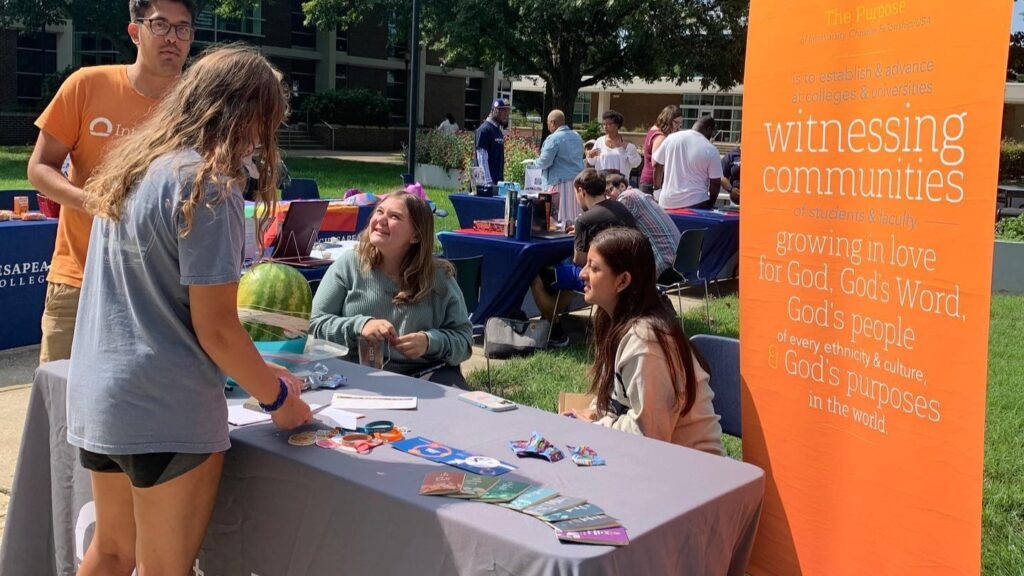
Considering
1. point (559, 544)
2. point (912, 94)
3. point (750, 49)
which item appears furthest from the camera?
point (750, 49)

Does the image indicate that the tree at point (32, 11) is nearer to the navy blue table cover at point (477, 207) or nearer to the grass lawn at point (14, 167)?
the grass lawn at point (14, 167)

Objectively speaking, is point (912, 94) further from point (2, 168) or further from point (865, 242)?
point (2, 168)

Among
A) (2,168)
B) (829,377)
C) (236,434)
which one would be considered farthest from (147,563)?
(2,168)

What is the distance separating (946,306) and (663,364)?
2.80 feet

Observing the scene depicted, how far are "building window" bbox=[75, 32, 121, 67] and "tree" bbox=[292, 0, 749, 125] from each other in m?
13.0

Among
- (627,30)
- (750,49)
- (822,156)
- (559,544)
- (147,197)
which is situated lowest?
(559,544)

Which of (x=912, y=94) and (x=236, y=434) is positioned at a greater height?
(x=912, y=94)

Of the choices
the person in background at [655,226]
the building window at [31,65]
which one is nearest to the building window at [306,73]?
the building window at [31,65]

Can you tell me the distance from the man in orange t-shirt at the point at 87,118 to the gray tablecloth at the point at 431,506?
21.9 inches

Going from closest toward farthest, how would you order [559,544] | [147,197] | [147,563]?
[559,544]
[147,197]
[147,563]

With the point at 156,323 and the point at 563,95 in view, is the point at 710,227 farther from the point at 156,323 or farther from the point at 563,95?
the point at 563,95

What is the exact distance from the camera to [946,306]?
2.13 metres

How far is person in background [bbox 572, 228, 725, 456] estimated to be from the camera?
274 centimetres

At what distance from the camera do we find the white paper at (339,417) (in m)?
2.37
